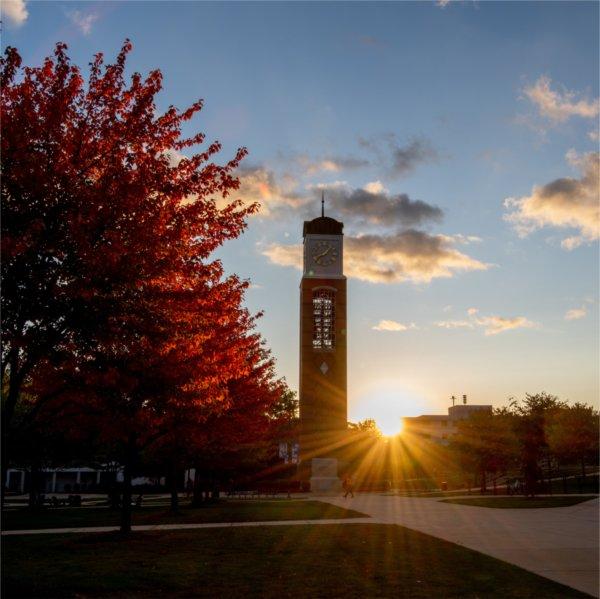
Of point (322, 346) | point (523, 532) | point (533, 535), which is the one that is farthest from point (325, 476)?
point (533, 535)

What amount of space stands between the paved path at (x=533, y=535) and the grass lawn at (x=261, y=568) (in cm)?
60

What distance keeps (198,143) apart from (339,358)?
53.5 m

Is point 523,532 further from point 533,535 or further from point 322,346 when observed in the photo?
point 322,346

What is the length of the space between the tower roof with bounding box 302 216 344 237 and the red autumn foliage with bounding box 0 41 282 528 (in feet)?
182

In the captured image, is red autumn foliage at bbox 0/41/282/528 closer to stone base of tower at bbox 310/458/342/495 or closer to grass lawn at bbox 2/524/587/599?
grass lawn at bbox 2/524/587/599

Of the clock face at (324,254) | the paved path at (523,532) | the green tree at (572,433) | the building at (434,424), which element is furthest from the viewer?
the building at (434,424)

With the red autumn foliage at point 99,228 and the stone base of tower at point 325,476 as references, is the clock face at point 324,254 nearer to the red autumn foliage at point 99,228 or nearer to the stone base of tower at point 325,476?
the stone base of tower at point 325,476

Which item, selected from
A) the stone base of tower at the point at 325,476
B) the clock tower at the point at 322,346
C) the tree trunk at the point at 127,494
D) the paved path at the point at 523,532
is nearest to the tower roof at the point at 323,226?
the clock tower at the point at 322,346

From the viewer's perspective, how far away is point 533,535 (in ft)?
57.1

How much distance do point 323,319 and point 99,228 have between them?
182 ft

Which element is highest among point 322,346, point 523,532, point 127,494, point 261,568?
point 322,346

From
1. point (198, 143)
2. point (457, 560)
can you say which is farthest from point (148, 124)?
point (457, 560)

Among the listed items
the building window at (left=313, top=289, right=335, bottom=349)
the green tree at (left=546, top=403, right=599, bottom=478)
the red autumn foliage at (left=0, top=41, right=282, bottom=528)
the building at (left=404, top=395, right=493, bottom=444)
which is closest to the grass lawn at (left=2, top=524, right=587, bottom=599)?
the red autumn foliage at (left=0, top=41, right=282, bottom=528)

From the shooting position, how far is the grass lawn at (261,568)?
983 centimetres
